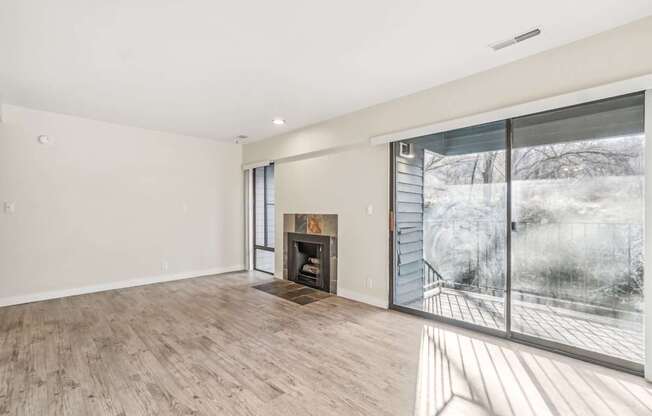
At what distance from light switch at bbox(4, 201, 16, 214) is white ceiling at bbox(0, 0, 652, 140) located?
1.27 metres

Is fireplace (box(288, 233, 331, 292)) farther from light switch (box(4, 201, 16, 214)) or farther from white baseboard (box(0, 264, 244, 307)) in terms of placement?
light switch (box(4, 201, 16, 214))

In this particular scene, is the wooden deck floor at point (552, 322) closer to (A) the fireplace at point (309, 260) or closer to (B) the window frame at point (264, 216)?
(A) the fireplace at point (309, 260)

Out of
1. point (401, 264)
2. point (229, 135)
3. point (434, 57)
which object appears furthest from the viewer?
point (229, 135)

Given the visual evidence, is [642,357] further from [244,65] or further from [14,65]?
[14,65]

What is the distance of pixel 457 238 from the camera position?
130 inches

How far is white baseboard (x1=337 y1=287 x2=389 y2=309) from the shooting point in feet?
12.5

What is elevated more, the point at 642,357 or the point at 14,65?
the point at 14,65

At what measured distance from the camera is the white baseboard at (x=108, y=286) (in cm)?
401

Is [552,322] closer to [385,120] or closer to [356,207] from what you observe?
[356,207]

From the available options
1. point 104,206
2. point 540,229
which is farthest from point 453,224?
point 104,206

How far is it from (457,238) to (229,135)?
414 centimetres

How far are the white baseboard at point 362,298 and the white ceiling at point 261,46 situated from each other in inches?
97.1

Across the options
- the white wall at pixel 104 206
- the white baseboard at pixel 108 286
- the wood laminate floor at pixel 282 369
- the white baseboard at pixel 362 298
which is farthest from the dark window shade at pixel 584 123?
the white baseboard at pixel 108 286

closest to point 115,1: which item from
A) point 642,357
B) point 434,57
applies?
point 434,57
